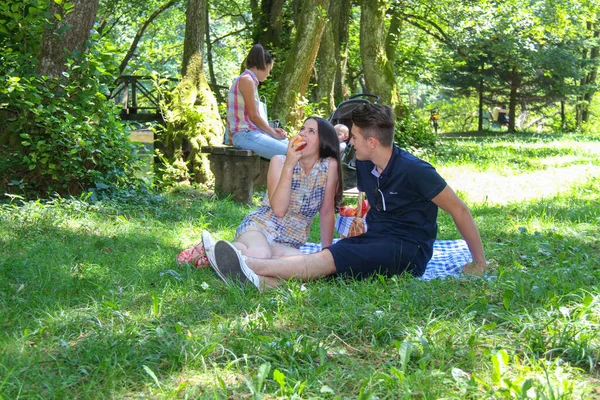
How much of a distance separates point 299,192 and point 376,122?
2.99ft

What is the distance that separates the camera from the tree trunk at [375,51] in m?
14.9

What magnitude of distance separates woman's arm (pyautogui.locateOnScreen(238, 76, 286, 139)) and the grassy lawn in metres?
2.65

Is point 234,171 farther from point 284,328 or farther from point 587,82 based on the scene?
point 587,82

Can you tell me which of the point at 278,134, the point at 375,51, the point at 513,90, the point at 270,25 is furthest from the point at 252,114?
the point at 513,90

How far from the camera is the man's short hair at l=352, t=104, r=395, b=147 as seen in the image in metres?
4.87

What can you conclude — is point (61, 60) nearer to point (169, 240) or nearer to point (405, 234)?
point (169, 240)

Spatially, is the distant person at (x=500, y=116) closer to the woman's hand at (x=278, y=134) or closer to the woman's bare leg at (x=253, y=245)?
the woman's hand at (x=278, y=134)

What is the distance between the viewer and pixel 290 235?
5.48 meters

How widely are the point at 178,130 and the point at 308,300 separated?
21.1 ft

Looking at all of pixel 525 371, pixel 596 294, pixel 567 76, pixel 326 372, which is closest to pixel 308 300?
pixel 326 372

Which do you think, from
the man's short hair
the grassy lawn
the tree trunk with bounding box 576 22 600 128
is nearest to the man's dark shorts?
the grassy lawn

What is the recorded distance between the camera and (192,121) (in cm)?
996

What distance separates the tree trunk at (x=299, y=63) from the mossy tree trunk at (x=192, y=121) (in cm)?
132

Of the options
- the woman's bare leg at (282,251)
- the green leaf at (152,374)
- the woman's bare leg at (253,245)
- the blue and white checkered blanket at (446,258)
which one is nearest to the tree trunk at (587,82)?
the blue and white checkered blanket at (446,258)
